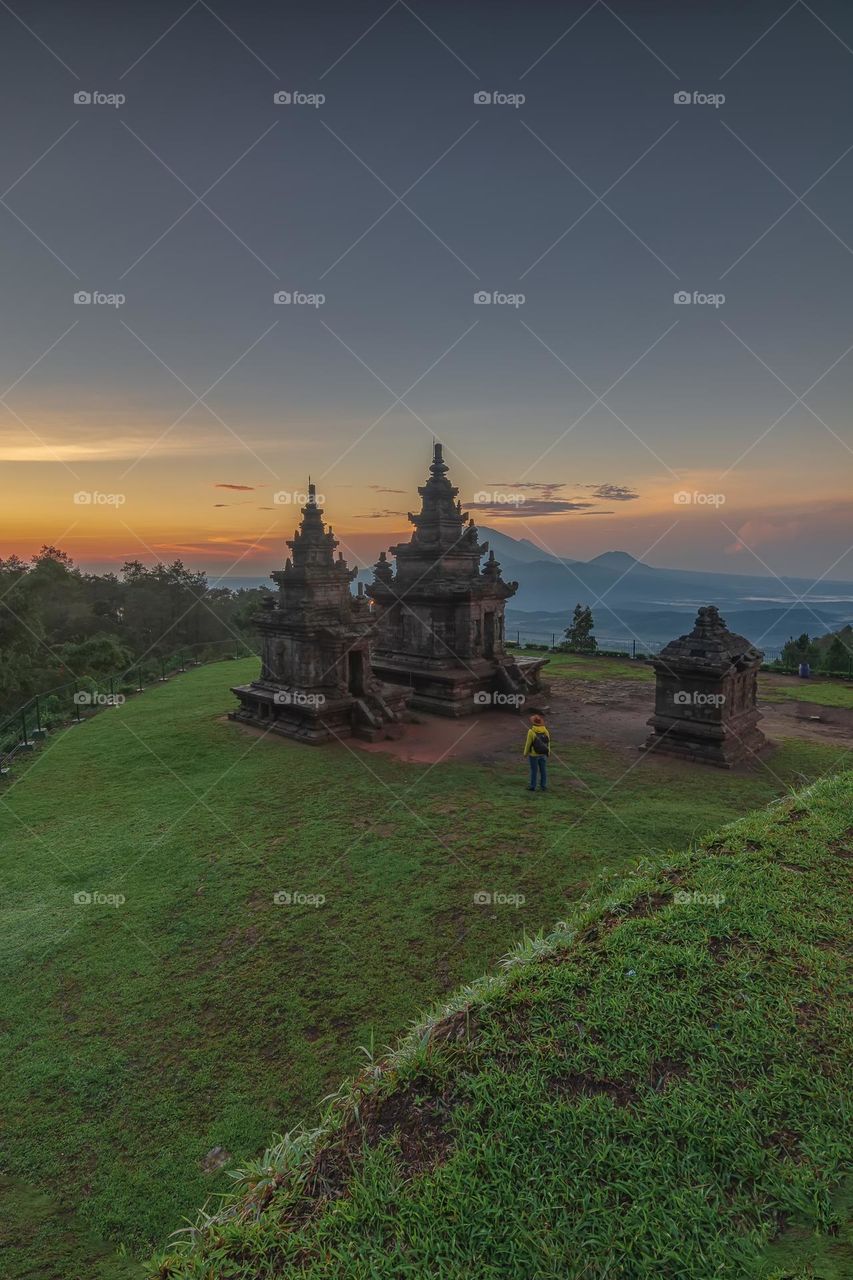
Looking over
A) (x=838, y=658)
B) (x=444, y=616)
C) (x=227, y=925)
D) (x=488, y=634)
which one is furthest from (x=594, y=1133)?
(x=838, y=658)

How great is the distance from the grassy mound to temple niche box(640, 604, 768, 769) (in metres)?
9.92

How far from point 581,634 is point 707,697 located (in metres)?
16.6

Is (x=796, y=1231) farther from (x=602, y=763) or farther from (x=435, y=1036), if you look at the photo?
(x=602, y=763)

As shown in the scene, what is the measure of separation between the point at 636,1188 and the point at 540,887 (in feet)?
18.5

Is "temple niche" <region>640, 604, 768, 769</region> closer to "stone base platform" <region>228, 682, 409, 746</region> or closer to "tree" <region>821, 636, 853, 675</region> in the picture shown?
"stone base platform" <region>228, 682, 409, 746</region>

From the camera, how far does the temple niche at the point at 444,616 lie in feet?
63.6

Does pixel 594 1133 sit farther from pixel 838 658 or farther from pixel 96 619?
pixel 96 619

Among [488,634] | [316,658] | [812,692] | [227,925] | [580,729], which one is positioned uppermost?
[488,634]

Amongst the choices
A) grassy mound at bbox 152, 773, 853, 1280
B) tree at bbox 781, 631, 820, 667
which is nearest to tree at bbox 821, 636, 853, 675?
tree at bbox 781, 631, 820, 667

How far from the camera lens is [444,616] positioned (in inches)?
789

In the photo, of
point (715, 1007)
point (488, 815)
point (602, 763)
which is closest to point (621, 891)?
point (715, 1007)

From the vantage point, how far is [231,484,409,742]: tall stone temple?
653 inches

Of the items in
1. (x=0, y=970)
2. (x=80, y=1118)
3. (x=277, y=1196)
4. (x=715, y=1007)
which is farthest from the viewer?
(x=0, y=970)

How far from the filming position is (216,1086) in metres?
5.53
